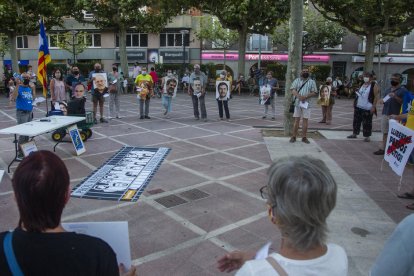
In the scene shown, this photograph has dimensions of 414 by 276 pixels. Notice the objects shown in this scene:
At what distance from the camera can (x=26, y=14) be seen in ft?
72.6

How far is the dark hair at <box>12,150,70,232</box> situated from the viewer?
1704 mm

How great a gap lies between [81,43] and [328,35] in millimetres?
23480

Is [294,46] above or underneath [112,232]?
above

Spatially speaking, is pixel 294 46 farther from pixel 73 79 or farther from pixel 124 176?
pixel 73 79

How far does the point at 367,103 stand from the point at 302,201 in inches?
363

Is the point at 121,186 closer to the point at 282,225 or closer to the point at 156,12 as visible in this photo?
the point at 282,225

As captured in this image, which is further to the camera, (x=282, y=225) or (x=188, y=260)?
(x=188, y=260)

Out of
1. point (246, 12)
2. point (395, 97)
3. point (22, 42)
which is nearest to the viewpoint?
point (395, 97)

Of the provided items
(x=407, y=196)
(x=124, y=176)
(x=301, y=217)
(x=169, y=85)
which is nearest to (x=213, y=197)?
(x=124, y=176)

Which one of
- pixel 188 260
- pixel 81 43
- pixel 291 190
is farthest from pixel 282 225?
pixel 81 43

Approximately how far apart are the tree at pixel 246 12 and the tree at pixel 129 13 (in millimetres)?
2375

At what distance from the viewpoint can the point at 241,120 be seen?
13.9m

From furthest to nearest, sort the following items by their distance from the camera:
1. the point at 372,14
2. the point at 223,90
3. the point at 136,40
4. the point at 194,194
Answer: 1. the point at 136,40
2. the point at 372,14
3. the point at 223,90
4. the point at 194,194

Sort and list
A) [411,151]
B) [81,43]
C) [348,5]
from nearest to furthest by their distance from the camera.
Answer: [411,151] → [348,5] → [81,43]
